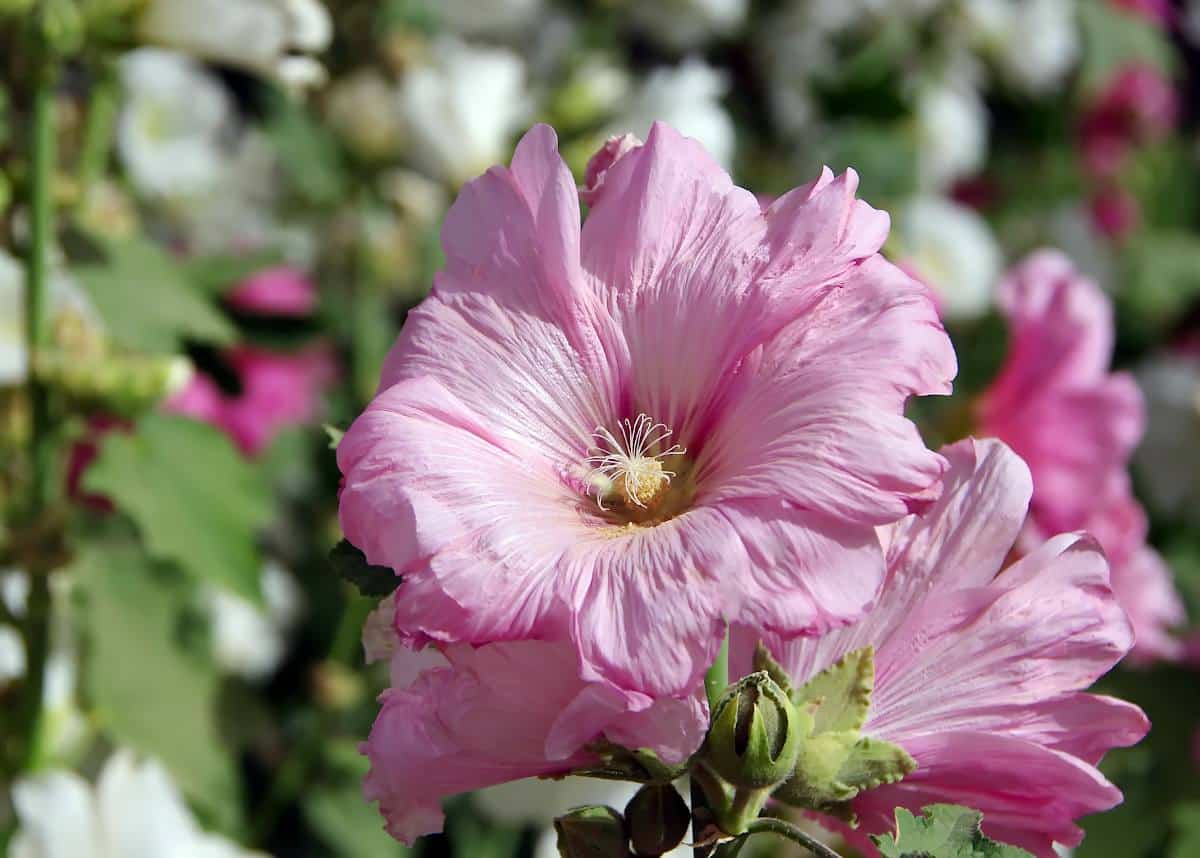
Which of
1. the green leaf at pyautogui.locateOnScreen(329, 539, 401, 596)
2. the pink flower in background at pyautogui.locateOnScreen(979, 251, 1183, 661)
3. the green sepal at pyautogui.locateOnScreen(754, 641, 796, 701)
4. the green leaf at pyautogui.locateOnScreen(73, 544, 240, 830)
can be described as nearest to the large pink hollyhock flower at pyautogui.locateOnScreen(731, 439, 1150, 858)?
the green sepal at pyautogui.locateOnScreen(754, 641, 796, 701)

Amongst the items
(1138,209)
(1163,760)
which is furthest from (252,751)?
(1138,209)

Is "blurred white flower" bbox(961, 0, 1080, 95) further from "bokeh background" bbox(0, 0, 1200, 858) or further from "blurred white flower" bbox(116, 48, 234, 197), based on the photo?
"blurred white flower" bbox(116, 48, 234, 197)

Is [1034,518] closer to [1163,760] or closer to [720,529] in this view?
[1163,760]


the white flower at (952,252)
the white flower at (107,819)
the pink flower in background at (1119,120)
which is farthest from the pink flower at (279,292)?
the pink flower in background at (1119,120)

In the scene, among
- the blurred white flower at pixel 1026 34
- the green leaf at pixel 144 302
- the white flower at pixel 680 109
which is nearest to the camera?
the green leaf at pixel 144 302

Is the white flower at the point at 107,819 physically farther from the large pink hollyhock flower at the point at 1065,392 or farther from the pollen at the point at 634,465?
the large pink hollyhock flower at the point at 1065,392

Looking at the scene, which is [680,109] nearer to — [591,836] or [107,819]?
[107,819]

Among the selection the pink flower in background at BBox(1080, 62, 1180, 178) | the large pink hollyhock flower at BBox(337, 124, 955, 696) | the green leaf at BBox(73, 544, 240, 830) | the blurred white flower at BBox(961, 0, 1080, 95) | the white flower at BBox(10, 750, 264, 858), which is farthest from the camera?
the pink flower in background at BBox(1080, 62, 1180, 178)
